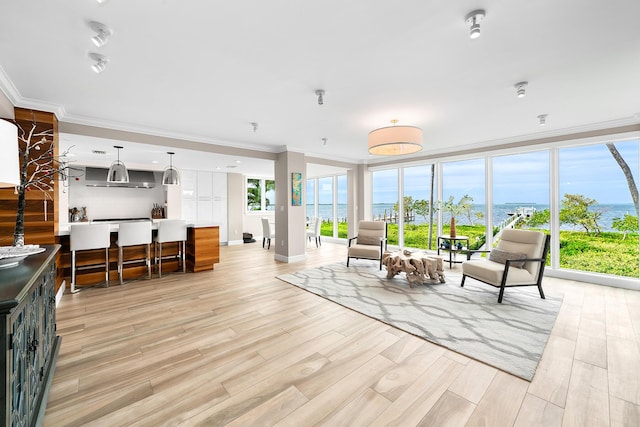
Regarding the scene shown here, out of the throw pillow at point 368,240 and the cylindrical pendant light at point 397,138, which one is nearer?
the cylindrical pendant light at point 397,138

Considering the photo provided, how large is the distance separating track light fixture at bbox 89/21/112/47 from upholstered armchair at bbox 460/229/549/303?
15.0 ft

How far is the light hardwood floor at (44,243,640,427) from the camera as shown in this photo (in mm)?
1668

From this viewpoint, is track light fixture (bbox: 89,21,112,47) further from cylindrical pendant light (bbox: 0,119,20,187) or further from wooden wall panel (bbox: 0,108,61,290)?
wooden wall panel (bbox: 0,108,61,290)

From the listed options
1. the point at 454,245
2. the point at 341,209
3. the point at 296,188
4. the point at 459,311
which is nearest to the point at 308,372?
the point at 459,311

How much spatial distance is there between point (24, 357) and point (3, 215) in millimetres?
2926

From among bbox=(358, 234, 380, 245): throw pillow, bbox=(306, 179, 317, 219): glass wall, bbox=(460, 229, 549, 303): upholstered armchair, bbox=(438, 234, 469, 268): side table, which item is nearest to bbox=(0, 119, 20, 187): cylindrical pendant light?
bbox=(460, 229, 549, 303): upholstered armchair

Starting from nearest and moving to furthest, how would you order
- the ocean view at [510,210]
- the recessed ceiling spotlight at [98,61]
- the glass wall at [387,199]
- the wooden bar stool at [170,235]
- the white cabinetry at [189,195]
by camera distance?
the recessed ceiling spotlight at [98,61]
the ocean view at [510,210]
the wooden bar stool at [170,235]
the glass wall at [387,199]
the white cabinetry at [189,195]

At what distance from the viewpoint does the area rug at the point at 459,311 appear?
7.83 feet

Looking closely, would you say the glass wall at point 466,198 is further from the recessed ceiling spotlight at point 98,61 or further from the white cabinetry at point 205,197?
the white cabinetry at point 205,197

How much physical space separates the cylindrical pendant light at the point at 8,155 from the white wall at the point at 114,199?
674 centimetres

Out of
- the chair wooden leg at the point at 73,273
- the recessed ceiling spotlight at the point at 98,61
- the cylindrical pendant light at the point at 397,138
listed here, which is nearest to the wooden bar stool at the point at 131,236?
the chair wooden leg at the point at 73,273

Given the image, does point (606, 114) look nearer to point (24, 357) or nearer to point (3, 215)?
point (24, 357)

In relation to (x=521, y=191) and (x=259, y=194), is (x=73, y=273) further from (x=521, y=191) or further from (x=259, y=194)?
(x=521, y=191)

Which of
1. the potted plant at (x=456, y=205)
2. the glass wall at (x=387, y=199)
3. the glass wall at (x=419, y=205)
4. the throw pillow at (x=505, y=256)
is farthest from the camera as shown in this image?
the glass wall at (x=387, y=199)
